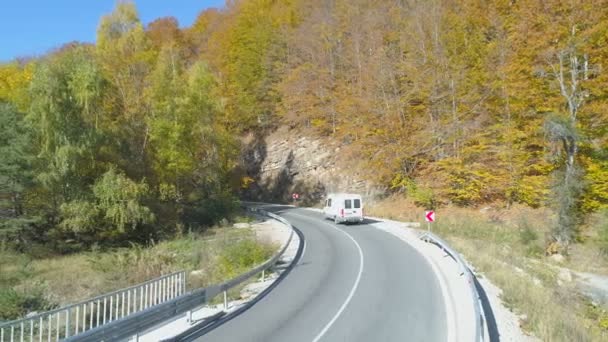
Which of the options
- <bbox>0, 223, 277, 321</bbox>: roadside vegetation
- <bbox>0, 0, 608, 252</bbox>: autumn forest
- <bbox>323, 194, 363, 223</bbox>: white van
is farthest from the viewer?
<bbox>323, 194, 363, 223</bbox>: white van

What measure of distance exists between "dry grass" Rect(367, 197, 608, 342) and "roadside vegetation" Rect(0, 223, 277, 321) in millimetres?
9330

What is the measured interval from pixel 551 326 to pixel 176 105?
2793cm

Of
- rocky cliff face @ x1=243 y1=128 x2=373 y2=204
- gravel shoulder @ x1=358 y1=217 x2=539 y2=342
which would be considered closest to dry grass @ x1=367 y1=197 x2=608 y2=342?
gravel shoulder @ x1=358 y1=217 x2=539 y2=342

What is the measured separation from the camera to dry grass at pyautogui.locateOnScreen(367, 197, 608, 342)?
38.5 feet

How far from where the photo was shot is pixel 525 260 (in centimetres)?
2211

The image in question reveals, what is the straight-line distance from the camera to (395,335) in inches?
385

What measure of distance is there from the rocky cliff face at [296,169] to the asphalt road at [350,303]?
25.7 m

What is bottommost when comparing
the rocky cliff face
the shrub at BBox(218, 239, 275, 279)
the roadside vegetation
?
the roadside vegetation

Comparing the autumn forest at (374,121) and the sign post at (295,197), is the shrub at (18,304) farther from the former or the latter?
the sign post at (295,197)

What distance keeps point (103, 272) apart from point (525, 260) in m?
19.0

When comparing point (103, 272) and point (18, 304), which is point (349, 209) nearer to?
point (103, 272)

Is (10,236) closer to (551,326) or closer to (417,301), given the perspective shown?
(417,301)

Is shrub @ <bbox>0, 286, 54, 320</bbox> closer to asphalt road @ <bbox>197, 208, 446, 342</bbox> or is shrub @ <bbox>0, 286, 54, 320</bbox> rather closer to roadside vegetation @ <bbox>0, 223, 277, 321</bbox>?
roadside vegetation @ <bbox>0, 223, 277, 321</bbox>

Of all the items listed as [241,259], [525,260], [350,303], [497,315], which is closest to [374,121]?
[525,260]
